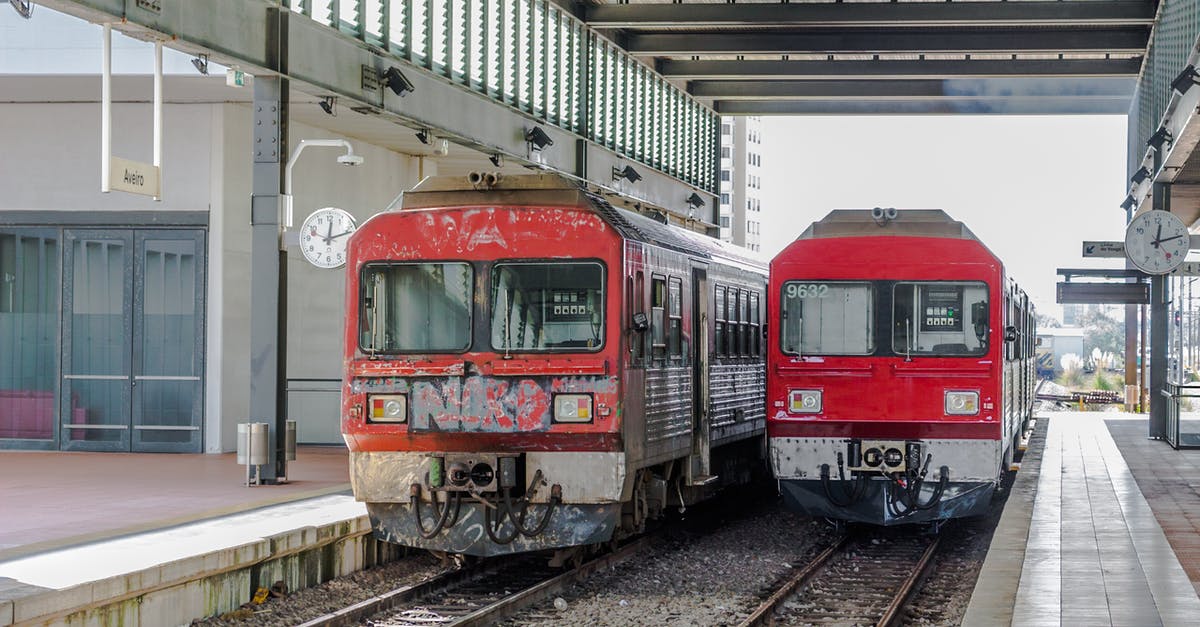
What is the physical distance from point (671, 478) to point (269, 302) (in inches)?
180

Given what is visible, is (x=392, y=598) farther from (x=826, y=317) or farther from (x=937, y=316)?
(x=937, y=316)

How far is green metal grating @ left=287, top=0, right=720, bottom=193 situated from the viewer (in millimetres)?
19375

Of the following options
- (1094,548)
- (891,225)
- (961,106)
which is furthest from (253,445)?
(961,106)

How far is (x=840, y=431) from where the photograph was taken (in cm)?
1448

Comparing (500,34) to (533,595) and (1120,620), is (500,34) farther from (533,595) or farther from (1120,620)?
(1120,620)

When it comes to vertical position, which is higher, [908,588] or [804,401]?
[804,401]

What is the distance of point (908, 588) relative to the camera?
40.4 feet

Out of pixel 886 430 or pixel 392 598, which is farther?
pixel 886 430

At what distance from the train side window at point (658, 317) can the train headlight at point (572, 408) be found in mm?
1152

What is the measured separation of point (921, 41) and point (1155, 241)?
9236 millimetres

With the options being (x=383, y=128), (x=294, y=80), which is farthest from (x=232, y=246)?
(x=294, y=80)

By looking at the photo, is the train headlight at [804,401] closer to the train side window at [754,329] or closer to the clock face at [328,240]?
the train side window at [754,329]

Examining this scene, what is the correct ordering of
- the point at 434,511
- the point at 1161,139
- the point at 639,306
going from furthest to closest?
the point at 1161,139 → the point at 639,306 → the point at 434,511

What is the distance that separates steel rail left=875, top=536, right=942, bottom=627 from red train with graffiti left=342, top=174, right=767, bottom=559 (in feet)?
7.31
